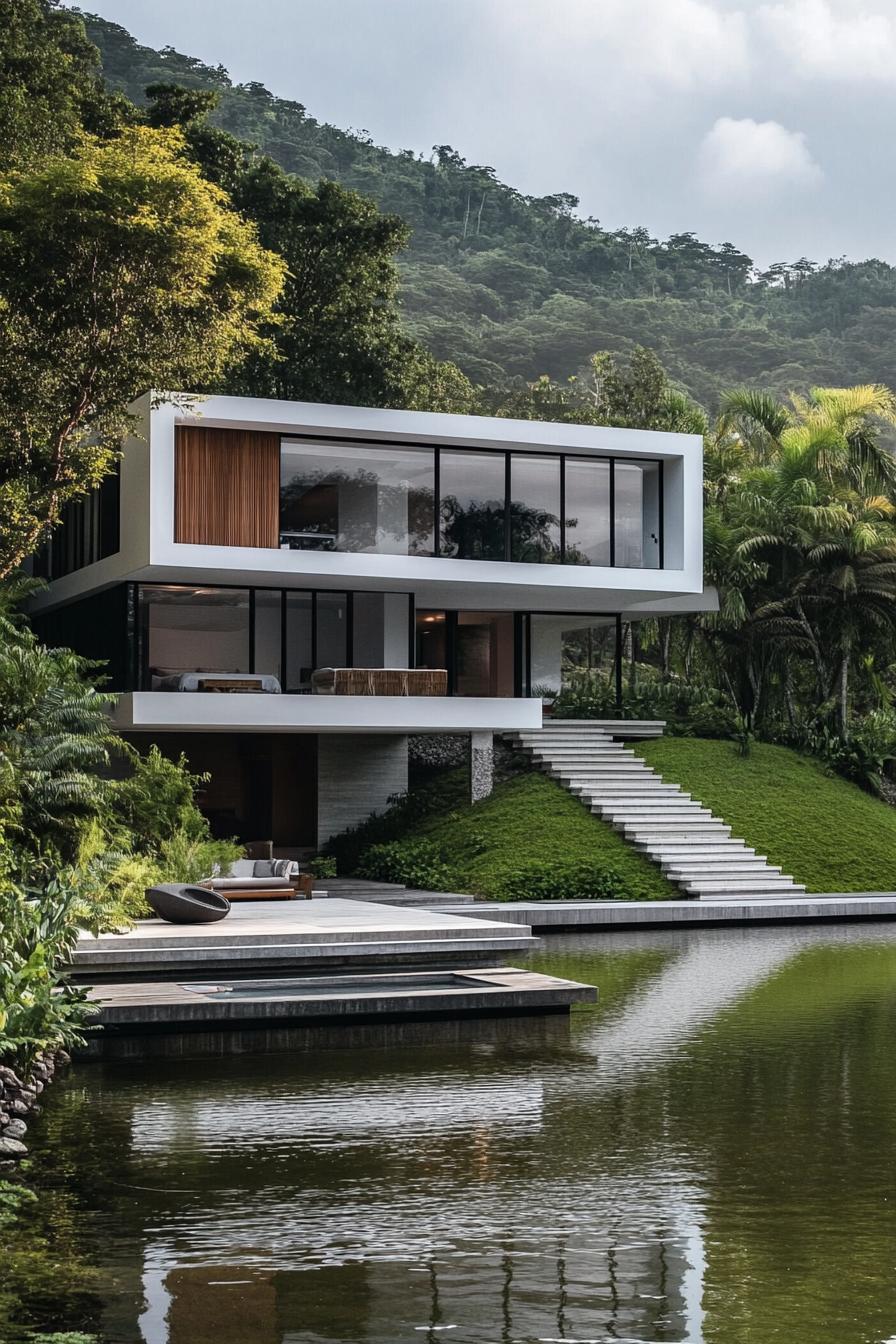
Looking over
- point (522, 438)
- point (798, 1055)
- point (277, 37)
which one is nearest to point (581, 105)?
point (277, 37)

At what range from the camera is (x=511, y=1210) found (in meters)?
7.21

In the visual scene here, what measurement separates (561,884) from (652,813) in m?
3.47

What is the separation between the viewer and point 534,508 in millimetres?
26953

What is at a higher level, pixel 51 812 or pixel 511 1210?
pixel 51 812

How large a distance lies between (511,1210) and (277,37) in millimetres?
100588

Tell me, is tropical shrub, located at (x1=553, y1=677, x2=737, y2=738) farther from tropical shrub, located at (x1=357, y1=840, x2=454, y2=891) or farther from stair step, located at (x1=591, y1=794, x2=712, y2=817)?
tropical shrub, located at (x1=357, y1=840, x2=454, y2=891)

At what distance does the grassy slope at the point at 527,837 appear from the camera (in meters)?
22.8

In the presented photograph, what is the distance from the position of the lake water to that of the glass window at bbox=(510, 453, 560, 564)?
14.8 metres

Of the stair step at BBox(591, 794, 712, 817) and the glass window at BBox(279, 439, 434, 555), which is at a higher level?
the glass window at BBox(279, 439, 434, 555)

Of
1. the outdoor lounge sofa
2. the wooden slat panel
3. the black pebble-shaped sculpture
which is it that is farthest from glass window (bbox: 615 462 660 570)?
the black pebble-shaped sculpture

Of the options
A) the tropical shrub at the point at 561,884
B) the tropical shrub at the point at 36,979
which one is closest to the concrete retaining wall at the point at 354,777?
the tropical shrub at the point at 561,884

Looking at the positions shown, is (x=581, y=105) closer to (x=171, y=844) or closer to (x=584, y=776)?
(x=584, y=776)

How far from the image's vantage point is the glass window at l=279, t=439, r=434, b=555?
25.0 meters

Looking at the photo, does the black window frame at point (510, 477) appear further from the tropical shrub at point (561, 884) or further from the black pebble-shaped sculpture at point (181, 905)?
the black pebble-shaped sculpture at point (181, 905)
